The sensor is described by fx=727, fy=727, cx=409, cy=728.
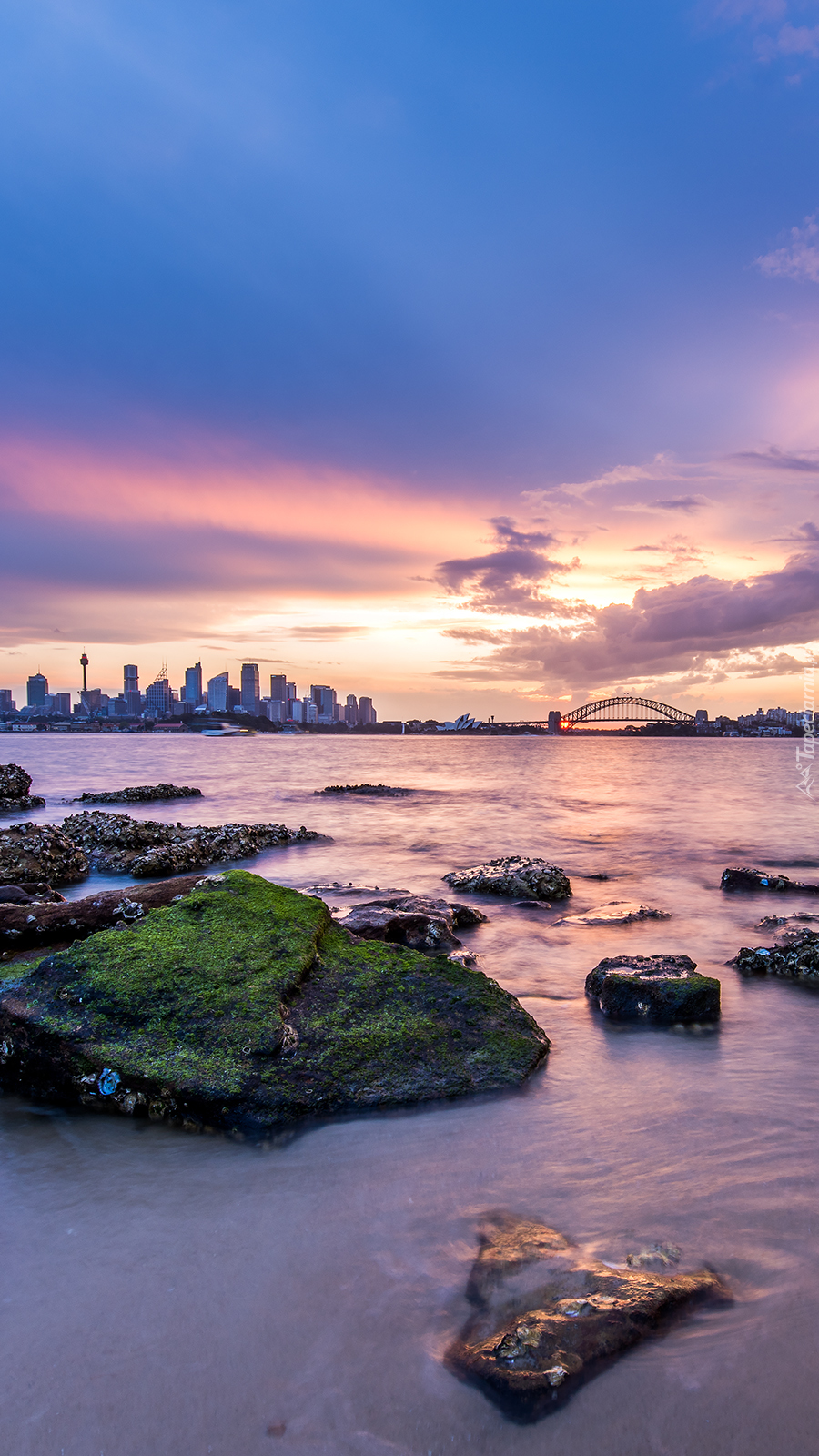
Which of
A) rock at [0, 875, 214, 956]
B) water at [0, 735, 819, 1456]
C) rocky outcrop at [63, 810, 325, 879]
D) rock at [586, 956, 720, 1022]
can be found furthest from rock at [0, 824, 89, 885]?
rock at [586, 956, 720, 1022]

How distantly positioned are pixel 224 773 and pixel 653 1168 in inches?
1381

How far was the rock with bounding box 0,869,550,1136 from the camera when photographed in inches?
158

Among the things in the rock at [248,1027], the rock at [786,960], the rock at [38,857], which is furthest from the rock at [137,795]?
the rock at [786,960]

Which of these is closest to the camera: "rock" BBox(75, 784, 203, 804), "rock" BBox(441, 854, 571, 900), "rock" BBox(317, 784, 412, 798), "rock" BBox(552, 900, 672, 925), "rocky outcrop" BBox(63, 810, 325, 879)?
"rock" BBox(552, 900, 672, 925)

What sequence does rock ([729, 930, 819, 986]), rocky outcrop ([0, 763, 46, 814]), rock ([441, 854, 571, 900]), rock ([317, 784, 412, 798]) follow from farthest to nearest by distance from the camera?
1. rock ([317, 784, 412, 798])
2. rocky outcrop ([0, 763, 46, 814])
3. rock ([441, 854, 571, 900])
4. rock ([729, 930, 819, 986])

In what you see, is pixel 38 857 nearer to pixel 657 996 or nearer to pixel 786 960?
pixel 657 996

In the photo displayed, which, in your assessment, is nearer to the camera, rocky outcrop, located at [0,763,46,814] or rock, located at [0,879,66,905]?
rock, located at [0,879,66,905]

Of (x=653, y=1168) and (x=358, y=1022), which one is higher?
(x=358, y=1022)

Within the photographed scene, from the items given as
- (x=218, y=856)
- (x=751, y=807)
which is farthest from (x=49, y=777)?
(x=751, y=807)

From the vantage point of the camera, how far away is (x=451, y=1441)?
7.39 ft

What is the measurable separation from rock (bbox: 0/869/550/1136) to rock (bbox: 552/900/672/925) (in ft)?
12.9

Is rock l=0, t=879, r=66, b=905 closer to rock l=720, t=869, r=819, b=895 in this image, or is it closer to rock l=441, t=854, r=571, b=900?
rock l=441, t=854, r=571, b=900

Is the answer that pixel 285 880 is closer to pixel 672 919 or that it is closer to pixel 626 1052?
pixel 672 919

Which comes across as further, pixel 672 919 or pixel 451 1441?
pixel 672 919
